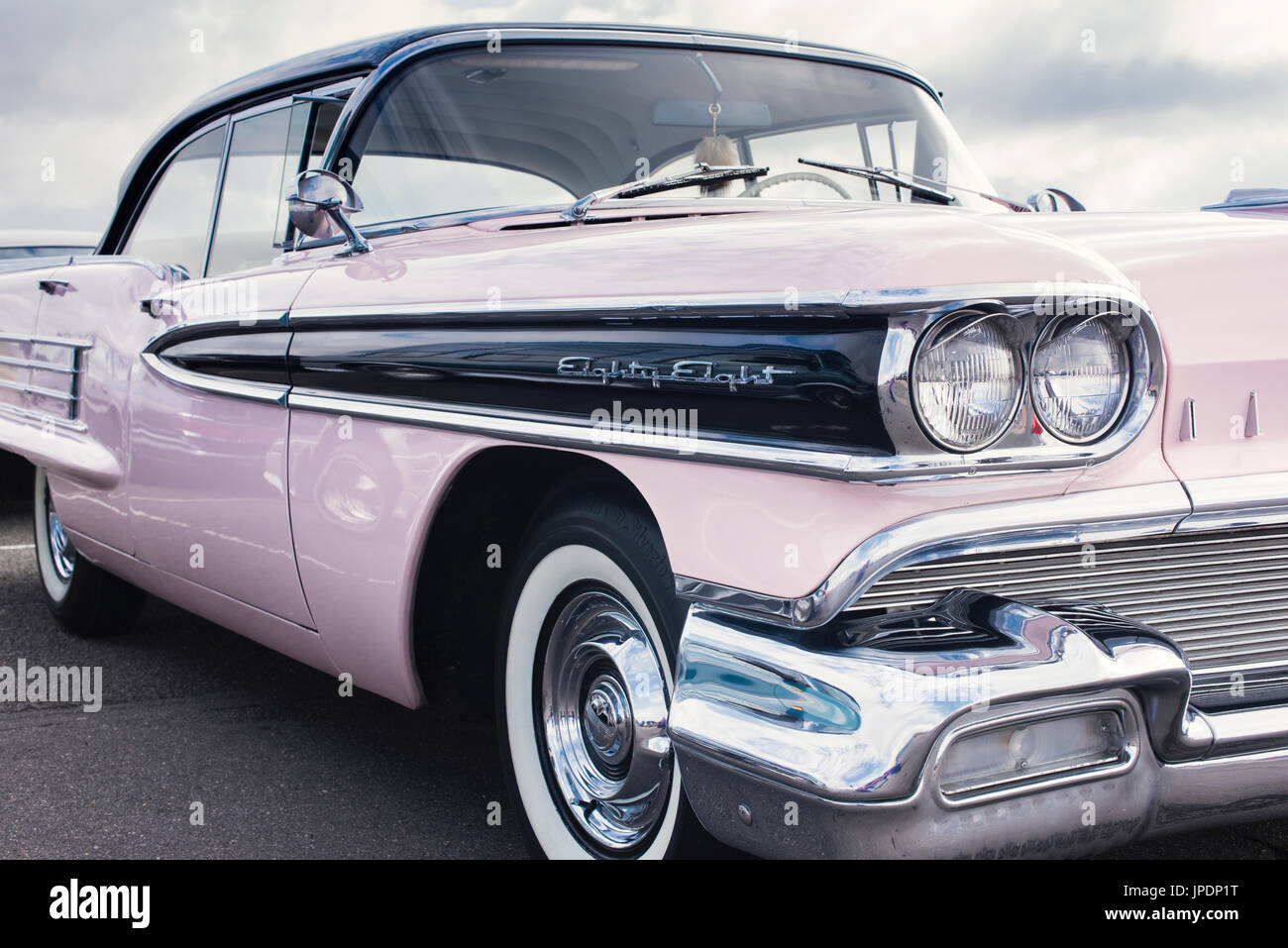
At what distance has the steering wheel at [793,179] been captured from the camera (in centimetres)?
263

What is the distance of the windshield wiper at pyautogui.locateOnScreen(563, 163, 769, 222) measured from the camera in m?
2.40

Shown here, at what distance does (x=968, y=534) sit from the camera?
1.57 metres

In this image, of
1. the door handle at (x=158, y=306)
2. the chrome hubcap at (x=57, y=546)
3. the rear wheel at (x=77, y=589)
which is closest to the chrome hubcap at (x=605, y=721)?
the door handle at (x=158, y=306)

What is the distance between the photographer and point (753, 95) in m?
2.93

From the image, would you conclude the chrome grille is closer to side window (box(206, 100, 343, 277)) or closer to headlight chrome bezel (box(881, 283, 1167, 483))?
headlight chrome bezel (box(881, 283, 1167, 483))

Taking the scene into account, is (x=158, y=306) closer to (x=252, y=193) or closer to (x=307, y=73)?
(x=252, y=193)

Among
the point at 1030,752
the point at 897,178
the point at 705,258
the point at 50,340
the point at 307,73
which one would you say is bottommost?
the point at 1030,752

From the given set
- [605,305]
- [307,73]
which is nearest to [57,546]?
[307,73]

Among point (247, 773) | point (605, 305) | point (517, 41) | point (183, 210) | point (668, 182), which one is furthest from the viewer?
point (183, 210)

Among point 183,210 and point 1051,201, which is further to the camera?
point 183,210

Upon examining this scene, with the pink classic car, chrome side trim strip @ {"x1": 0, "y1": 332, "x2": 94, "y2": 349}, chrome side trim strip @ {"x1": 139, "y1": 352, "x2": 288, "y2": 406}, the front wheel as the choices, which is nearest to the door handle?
chrome side trim strip @ {"x1": 139, "y1": 352, "x2": 288, "y2": 406}

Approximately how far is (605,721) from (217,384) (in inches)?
54.2

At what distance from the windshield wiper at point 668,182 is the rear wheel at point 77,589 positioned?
101 inches

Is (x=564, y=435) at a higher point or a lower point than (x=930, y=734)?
higher
